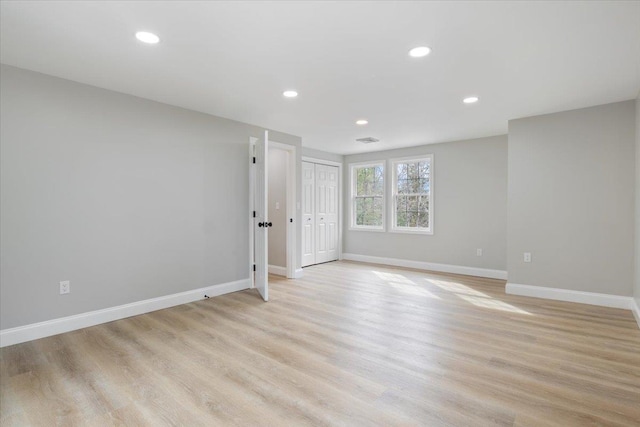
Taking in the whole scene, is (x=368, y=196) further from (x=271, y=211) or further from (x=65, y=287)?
(x=65, y=287)

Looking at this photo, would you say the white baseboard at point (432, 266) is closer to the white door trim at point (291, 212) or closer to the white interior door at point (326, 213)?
the white interior door at point (326, 213)

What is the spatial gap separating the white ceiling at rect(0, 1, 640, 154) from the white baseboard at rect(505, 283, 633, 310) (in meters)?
2.30

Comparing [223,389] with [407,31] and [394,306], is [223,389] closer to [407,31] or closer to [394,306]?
[394,306]

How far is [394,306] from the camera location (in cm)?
388

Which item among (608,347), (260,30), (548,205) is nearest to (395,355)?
(608,347)

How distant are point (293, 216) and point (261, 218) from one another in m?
1.28

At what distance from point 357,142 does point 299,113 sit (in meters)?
2.01

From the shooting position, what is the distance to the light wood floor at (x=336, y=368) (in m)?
1.86

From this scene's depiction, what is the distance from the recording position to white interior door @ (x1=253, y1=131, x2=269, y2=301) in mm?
4121

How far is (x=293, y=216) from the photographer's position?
552 cm

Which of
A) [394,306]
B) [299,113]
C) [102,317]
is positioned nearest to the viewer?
[102,317]

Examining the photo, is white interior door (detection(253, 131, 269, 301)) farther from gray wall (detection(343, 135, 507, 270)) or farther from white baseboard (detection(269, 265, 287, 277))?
gray wall (detection(343, 135, 507, 270))

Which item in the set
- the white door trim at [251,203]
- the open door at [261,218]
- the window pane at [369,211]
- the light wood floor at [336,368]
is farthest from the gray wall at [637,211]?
the white door trim at [251,203]

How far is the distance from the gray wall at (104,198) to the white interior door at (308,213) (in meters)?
2.01
